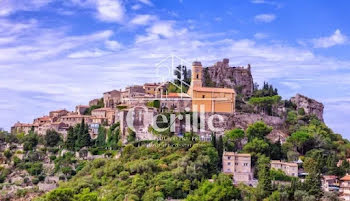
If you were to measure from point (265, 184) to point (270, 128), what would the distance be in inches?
468

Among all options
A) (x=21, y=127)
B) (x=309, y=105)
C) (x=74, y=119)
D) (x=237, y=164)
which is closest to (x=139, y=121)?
(x=74, y=119)

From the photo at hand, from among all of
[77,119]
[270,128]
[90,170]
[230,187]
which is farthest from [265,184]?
[77,119]

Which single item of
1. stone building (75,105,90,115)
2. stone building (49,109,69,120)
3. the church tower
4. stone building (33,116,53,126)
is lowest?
stone building (33,116,53,126)

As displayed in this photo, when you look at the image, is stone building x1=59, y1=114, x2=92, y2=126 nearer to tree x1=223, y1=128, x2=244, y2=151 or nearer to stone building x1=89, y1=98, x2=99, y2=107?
stone building x1=89, y1=98, x2=99, y2=107

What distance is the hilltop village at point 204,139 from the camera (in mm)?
40688

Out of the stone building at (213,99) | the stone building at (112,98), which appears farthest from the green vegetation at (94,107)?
the stone building at (213,99)

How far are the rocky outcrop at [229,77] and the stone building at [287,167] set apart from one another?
17.1 m

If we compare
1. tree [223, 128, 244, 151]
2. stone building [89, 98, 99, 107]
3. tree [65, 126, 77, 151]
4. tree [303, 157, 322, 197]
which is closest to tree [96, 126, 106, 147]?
tree [65, 126, 77, 151]

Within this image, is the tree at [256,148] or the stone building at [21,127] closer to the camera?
the tree at [256,148]

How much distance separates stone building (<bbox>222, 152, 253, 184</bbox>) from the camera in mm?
41812

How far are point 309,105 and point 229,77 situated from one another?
8907 millimetres

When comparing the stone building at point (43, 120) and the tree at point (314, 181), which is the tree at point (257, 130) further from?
the stone building at point (43, 120)

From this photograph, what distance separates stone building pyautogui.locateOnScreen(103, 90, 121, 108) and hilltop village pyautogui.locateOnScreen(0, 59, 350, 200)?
0.35ft

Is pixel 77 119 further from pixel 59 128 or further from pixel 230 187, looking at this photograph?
pixel 230 187
